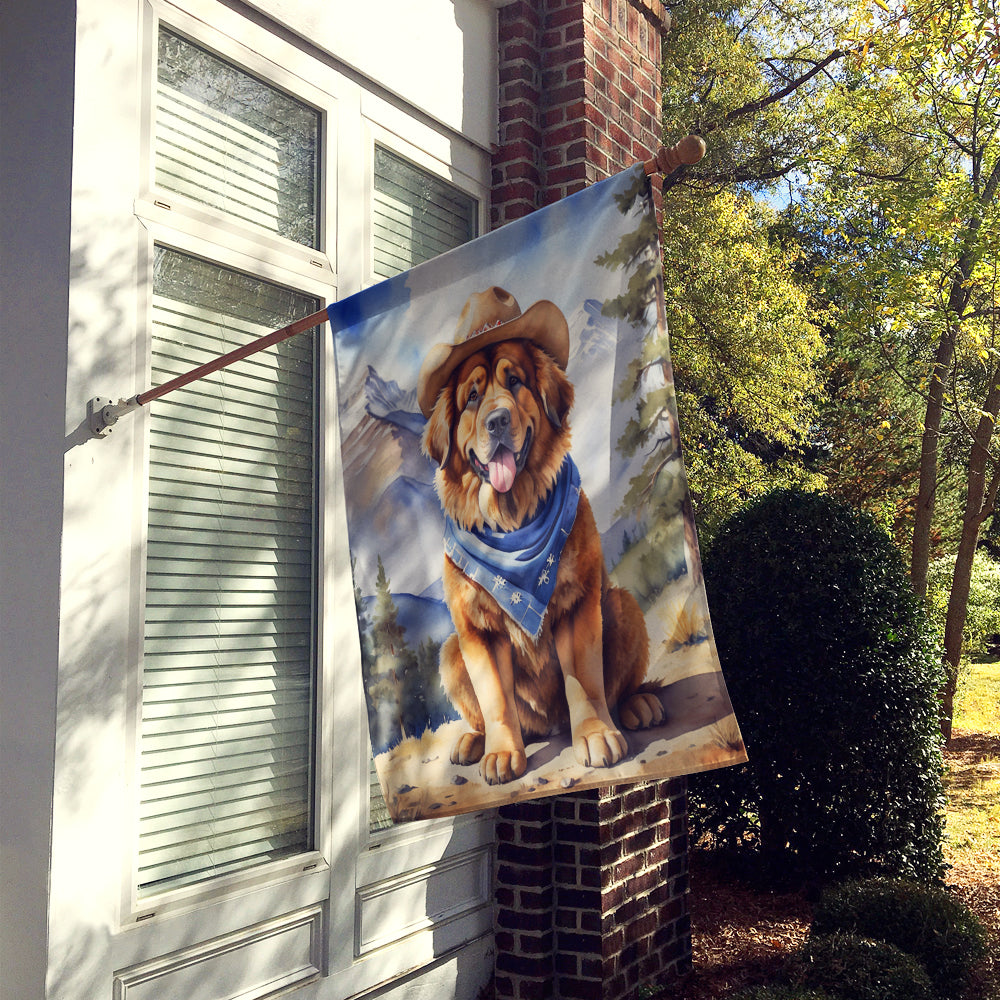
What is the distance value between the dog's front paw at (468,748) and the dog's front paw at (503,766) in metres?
0.02

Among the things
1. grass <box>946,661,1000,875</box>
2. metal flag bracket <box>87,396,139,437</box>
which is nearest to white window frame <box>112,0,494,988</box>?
metal flag bracket <box>87,396,139,437</box>

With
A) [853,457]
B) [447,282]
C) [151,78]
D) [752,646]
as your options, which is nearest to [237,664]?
[447,282]

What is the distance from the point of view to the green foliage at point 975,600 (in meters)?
14.0

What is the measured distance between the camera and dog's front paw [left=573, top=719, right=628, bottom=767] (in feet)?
7.66

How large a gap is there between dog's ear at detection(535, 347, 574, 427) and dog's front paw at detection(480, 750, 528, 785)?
825 millimetres

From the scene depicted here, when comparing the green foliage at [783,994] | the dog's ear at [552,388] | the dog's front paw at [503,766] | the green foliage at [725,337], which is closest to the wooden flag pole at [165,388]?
the dog's ear at [552,388]

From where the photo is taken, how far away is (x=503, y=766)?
2.39 metres

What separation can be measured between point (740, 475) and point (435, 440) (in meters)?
9.41

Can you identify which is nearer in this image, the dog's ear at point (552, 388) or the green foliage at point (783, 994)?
the dog's ear at point (552, 388)

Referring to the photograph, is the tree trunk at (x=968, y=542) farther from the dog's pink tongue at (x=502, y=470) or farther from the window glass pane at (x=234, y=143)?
the dog's pink tongue at (x=502, y=470)

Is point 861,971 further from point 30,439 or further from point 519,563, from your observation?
point 30,439

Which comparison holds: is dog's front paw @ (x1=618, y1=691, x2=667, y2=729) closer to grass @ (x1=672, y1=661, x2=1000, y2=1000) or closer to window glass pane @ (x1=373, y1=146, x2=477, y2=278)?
window glass pane @ (x1=373, y1=146, x2=477, y2=278)

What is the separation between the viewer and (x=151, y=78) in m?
2.98

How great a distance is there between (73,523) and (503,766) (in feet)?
4.46
